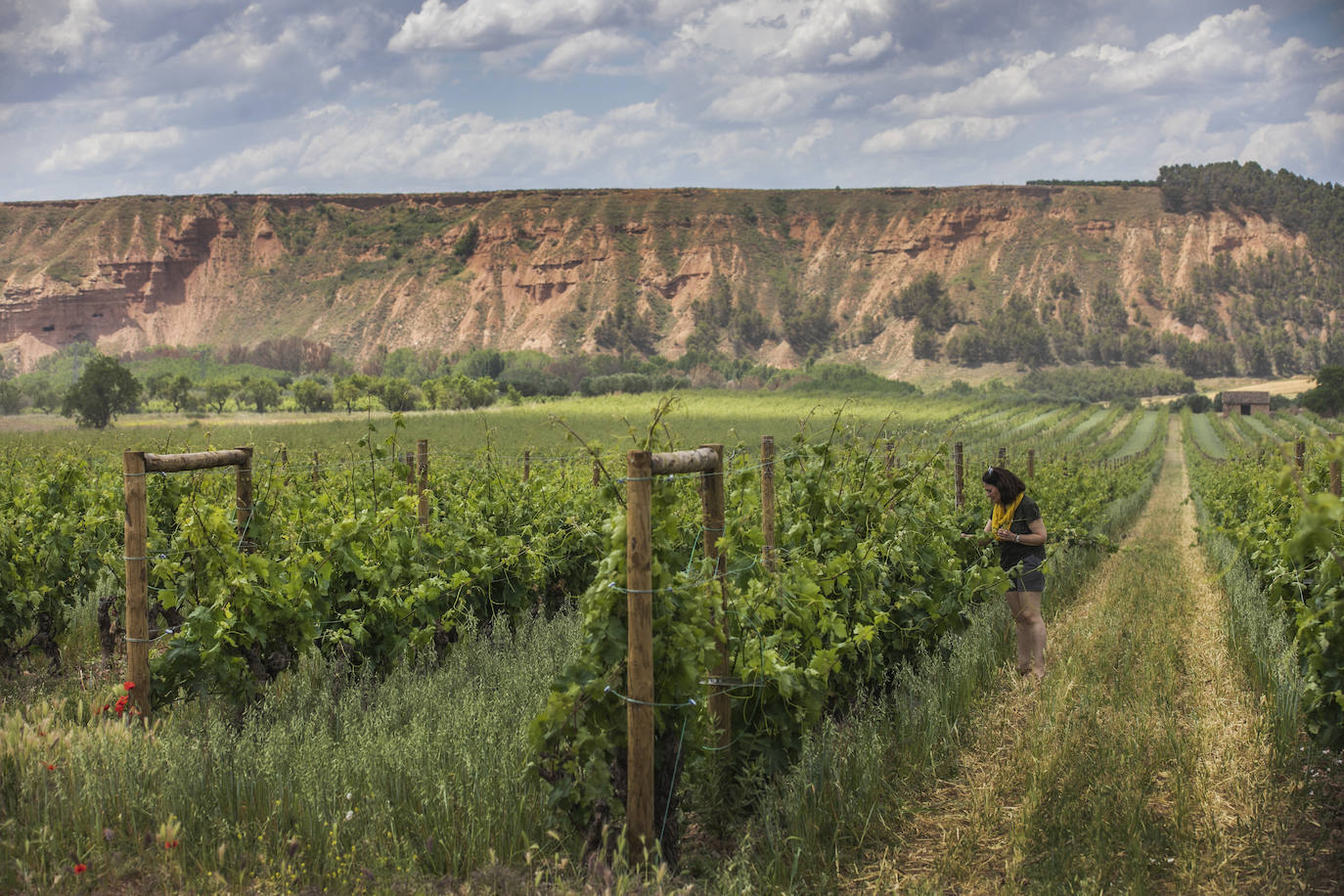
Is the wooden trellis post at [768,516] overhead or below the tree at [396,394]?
overhead

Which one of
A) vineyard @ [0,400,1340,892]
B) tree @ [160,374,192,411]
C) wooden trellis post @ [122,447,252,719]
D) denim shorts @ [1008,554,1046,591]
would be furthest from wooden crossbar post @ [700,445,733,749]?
tree @ [160,374,192,411]

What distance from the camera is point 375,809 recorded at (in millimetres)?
4152

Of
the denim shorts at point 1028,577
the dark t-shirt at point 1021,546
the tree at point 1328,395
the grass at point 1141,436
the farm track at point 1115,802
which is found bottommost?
the grass at point 1141,436

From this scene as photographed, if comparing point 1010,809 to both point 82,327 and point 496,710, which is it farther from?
point 82,327

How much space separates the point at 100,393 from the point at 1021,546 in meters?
61.9

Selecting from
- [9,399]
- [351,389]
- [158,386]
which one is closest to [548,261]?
[351,389]

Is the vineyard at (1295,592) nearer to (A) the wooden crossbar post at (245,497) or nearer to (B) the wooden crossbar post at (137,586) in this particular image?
(B) the wooden crossbar post at (137,586)

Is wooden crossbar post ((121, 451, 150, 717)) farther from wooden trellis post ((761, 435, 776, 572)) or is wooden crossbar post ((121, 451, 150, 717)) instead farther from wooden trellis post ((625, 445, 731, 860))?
wooden trellis post ((761, 435, 776, 572))

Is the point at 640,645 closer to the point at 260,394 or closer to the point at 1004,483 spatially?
the point at 1004,483

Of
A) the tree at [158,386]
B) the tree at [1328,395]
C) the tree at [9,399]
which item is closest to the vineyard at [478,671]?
the tree at [1328,395]

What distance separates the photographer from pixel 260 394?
71.8 meters

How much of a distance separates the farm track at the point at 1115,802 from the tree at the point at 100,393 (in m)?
61.3

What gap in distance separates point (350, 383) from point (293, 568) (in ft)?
232

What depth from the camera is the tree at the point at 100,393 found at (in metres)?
57.9
